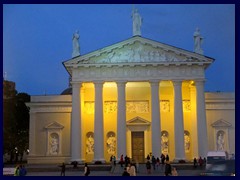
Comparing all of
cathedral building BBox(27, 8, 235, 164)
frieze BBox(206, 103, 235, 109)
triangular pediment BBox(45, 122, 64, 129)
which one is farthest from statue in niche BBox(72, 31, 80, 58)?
frieze BBox(206, 103, 235, 109)

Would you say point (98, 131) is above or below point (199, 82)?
below

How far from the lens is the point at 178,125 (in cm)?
3569

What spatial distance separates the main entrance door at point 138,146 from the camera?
126 ft

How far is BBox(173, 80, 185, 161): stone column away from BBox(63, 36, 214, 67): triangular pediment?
8.29 feet

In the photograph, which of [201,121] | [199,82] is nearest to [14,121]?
[201,121]

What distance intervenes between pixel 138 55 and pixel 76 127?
24.9 feet

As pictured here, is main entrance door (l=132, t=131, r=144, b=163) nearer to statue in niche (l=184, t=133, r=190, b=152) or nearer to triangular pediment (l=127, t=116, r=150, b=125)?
triangular pediment (l=127, t=116, r=150, b=125)

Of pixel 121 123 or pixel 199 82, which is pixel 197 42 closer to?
pixel 199 82

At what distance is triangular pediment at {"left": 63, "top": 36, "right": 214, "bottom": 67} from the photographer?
3600 centimetres

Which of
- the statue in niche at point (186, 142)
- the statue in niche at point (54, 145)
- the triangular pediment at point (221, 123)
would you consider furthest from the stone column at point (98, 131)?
the triangular pediment at point (221, 123)

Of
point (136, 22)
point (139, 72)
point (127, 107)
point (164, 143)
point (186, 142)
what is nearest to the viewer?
point (139, 72)

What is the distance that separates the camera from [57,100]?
39.8m
